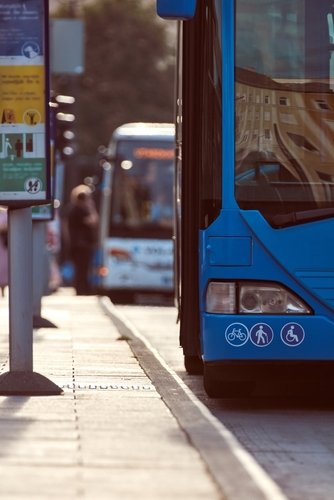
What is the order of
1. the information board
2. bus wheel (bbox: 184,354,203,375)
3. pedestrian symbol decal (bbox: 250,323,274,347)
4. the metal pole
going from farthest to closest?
bus wheel (bbox: 184,354,203,375) < the metal pole < the information board < pedestrian symbol decal (bbox: 250,323,274,347)

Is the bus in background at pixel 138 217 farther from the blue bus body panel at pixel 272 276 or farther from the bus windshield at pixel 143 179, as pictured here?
the blue bus body panel at pixel 272 276

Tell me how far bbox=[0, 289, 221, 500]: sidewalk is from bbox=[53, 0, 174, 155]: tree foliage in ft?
195

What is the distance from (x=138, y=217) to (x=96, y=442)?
24.0m

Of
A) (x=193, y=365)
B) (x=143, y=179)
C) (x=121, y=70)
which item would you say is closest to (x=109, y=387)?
(x=193, y=365)

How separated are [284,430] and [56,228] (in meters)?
28.0

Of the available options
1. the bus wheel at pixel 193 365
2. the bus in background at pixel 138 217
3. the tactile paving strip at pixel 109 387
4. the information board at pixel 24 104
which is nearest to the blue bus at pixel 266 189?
the tactile paving strip at pixel 109 387

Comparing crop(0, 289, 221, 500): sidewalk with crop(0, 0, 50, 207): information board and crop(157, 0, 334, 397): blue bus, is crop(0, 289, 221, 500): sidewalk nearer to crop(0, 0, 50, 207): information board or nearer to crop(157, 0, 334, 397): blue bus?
crop(157, 0, 334, 397): blue bus

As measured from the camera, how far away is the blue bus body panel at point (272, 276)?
34.5 feet

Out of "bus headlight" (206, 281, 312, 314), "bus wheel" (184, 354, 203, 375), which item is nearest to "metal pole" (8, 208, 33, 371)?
"bus headlight" (206, 281, 312, 314)

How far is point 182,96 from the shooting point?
11648 mm

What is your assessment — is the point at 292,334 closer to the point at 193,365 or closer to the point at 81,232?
the point at 193,365

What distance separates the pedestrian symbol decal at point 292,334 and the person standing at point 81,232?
20.5 meters

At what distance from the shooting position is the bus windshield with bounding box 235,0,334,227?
1074 cm

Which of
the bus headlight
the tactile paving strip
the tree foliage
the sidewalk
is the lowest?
the tactile paving strip
